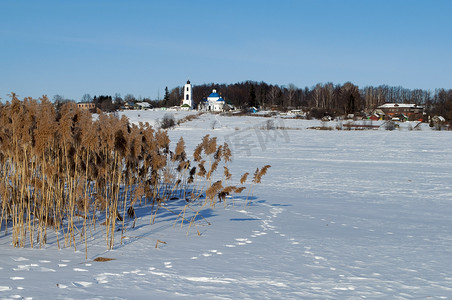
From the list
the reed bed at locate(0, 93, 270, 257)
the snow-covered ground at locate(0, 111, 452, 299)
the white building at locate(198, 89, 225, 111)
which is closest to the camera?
the snow-covered ground at locate(0, 111, 452, 299)

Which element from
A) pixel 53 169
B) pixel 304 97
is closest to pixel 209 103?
pixel 304 97

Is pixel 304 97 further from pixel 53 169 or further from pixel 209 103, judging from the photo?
pixel 53 169

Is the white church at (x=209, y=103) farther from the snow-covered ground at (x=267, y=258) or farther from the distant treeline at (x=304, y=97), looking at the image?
the snow-covered ground at (x=267, y=258)

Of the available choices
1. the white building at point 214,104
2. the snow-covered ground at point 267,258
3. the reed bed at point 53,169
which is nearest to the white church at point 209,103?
the white building at point 214,104

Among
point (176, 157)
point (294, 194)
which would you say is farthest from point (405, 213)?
point (176, 157)

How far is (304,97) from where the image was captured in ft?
382

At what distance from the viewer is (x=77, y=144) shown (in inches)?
173

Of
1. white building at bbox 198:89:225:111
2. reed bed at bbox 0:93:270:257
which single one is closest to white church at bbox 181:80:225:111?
white building at bbox 198:89:225:111

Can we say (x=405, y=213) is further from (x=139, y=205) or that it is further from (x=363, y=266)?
(x=139, y=205)

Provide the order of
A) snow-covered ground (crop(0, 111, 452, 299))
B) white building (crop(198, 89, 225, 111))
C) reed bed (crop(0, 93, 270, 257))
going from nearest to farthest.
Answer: snow-covered ground (crop(0, 111, 452, 299))
reed bed (crop(0, 93, 270, 257))
white building (crop(198, 89, 225, 111))

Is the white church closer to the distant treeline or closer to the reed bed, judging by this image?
the distant treeline

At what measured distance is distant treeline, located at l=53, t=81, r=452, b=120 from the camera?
307ft

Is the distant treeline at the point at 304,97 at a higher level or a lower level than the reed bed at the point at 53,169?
higher

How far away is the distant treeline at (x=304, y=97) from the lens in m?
93.6
